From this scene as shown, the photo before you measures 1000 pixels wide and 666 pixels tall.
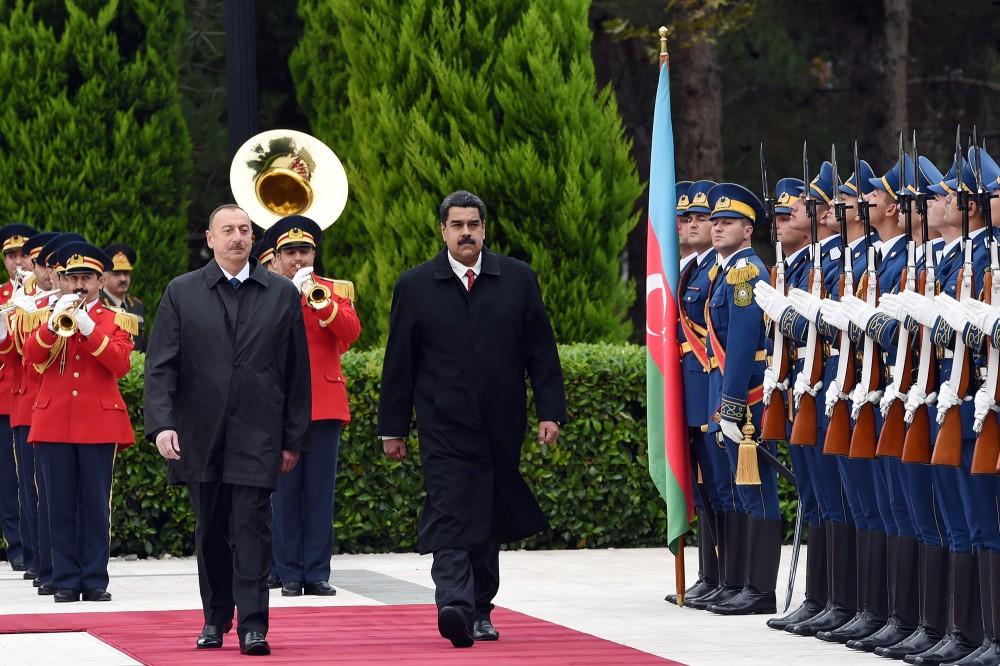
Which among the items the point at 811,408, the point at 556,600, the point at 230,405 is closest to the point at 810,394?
the point at 811,408

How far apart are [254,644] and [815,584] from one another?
2.81 meters

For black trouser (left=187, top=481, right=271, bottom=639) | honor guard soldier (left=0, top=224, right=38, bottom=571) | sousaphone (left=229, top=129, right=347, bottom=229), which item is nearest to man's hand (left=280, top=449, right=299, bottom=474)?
black trouser (left=187, top=481, right=271, bottom=639)

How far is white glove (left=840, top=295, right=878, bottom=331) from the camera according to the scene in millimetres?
9016

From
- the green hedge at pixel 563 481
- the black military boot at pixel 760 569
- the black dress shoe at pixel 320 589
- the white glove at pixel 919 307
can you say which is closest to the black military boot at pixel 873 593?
the black military boot at pixel 760 569

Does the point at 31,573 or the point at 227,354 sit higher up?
the point at 227,354

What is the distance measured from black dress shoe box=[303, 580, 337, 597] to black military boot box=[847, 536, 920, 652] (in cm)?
360

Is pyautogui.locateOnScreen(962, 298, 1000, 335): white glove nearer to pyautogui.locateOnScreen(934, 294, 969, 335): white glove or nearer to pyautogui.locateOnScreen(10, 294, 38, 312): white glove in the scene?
pyautogui.locateOnScreen(934, 294, 969, 335): white glove

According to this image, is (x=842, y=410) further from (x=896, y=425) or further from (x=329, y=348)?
(x=329, y=348)

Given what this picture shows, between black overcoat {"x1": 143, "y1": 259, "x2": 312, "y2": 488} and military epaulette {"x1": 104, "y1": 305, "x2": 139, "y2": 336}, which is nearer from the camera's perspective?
black overcoat {"x1": 143, "y1": 259, "x2": 312, "y2": 488}

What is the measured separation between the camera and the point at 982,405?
26.9ft

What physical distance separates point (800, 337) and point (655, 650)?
1.63 metres

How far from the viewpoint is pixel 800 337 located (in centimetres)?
969

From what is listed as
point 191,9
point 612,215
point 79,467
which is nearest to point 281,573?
point 79,467

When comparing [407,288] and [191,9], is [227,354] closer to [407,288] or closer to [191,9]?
[407,288]
